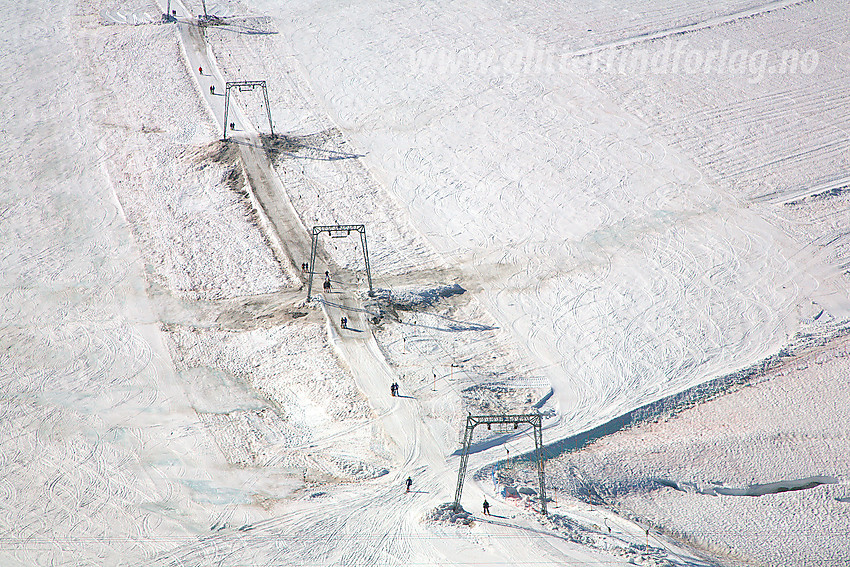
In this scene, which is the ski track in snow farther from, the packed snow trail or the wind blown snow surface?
the packed snow trail

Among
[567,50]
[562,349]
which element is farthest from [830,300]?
[567,50]

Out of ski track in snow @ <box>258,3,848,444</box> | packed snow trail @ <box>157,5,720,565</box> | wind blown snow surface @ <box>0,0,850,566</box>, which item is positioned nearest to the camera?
packed snow trail @ <box>157,5,720,565</box>

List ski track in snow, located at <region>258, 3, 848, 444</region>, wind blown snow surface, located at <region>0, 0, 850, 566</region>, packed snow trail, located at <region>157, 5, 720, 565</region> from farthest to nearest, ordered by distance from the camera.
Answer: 1. ski track in snow, located at <region>258, 3, 848, 444</region>
2. wind blown snow surface, located at <region>0, 0, 850, 566</region>
3. packed snow trail, located at <region>157, 5, 720, 565</region>

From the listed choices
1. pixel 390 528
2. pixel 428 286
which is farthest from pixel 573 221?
pixel 390 528

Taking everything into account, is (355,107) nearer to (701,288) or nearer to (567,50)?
(567,50)

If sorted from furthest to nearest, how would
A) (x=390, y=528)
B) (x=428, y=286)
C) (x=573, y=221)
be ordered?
(x=573, y=221)
(x=428, y=286)
(x=390, y=528)

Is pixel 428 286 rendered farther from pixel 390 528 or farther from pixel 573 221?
pixel 390 528

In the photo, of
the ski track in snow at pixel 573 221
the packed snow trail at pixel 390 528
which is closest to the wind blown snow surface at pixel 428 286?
the packed snow trail at pixel 390 528

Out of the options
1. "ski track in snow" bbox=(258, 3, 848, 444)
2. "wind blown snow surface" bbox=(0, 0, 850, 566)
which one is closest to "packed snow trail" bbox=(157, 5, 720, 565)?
"wind blown snow surface" bbox=(0, 0, 850, 566)

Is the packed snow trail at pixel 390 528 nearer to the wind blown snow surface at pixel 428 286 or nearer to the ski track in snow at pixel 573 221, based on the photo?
the wind blown snow surface at pixel 428 286
